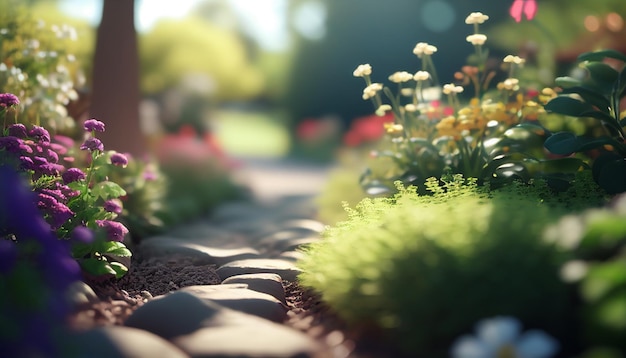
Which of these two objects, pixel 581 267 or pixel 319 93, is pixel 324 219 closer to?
pixel 581 267

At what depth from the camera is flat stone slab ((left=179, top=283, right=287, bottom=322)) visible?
2949 mm

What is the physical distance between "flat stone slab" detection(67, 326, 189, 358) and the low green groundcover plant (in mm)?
728

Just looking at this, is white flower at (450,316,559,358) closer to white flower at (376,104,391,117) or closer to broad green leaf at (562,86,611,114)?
broad green leaf at (562,86,611,114)

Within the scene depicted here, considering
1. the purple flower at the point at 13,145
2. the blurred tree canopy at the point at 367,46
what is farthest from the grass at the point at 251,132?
the purple flower at the point at 13,145

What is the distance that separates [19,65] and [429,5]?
37.8ft

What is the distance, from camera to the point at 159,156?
26.8ft

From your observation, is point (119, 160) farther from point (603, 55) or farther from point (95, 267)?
point (603, 55)

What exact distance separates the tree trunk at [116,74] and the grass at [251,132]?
10778mm

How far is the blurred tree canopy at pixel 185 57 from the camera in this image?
61.9ft

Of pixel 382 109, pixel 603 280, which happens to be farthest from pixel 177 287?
pixel 603 280

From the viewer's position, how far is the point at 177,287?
3.57 m

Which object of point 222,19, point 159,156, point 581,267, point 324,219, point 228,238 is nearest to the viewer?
point 581,267

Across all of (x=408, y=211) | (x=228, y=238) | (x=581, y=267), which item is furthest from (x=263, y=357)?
(x=228, y=238)

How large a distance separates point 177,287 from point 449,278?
5.94 ft
